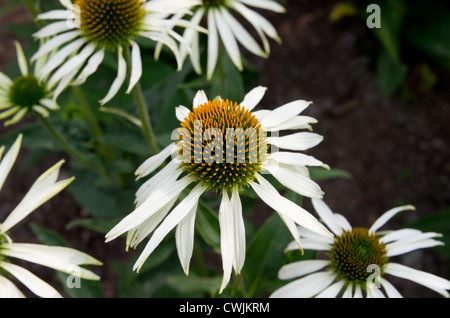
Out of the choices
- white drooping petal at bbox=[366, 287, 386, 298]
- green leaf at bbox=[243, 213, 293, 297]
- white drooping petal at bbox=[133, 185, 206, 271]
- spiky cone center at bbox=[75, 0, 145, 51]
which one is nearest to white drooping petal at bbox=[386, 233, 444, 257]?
white drooping petal at bbox=[366, 287, 386, 298]

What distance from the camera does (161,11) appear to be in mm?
1360

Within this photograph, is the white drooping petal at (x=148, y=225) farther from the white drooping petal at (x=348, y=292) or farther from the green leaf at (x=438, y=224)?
the green leaf at (x=438, y=224)

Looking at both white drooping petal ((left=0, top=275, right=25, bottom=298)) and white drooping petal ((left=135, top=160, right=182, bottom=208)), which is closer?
white drooping petal ((left=0, top=275, right=25, bottom=298))

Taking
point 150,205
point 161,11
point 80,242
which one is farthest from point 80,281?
point 80,242

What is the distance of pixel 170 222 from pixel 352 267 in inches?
21.7

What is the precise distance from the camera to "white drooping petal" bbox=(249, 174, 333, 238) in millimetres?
1011

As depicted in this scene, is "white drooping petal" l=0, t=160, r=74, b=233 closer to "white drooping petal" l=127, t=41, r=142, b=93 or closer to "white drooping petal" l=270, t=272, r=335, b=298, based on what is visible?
"white drooping petal" l=127, t=41, r=142, b=93

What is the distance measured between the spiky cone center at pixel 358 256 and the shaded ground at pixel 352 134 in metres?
1.26

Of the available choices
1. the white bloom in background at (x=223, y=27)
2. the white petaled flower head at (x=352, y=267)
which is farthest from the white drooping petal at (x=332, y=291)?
the white bloom in background at (x=223, y=27)

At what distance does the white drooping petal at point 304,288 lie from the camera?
47.4 inches

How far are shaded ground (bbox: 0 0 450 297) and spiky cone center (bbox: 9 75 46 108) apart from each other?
4.08 feet

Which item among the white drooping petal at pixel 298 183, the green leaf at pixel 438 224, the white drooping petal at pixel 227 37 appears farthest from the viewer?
the green leaf at pixel 438 224

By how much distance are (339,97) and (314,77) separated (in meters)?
0.23
